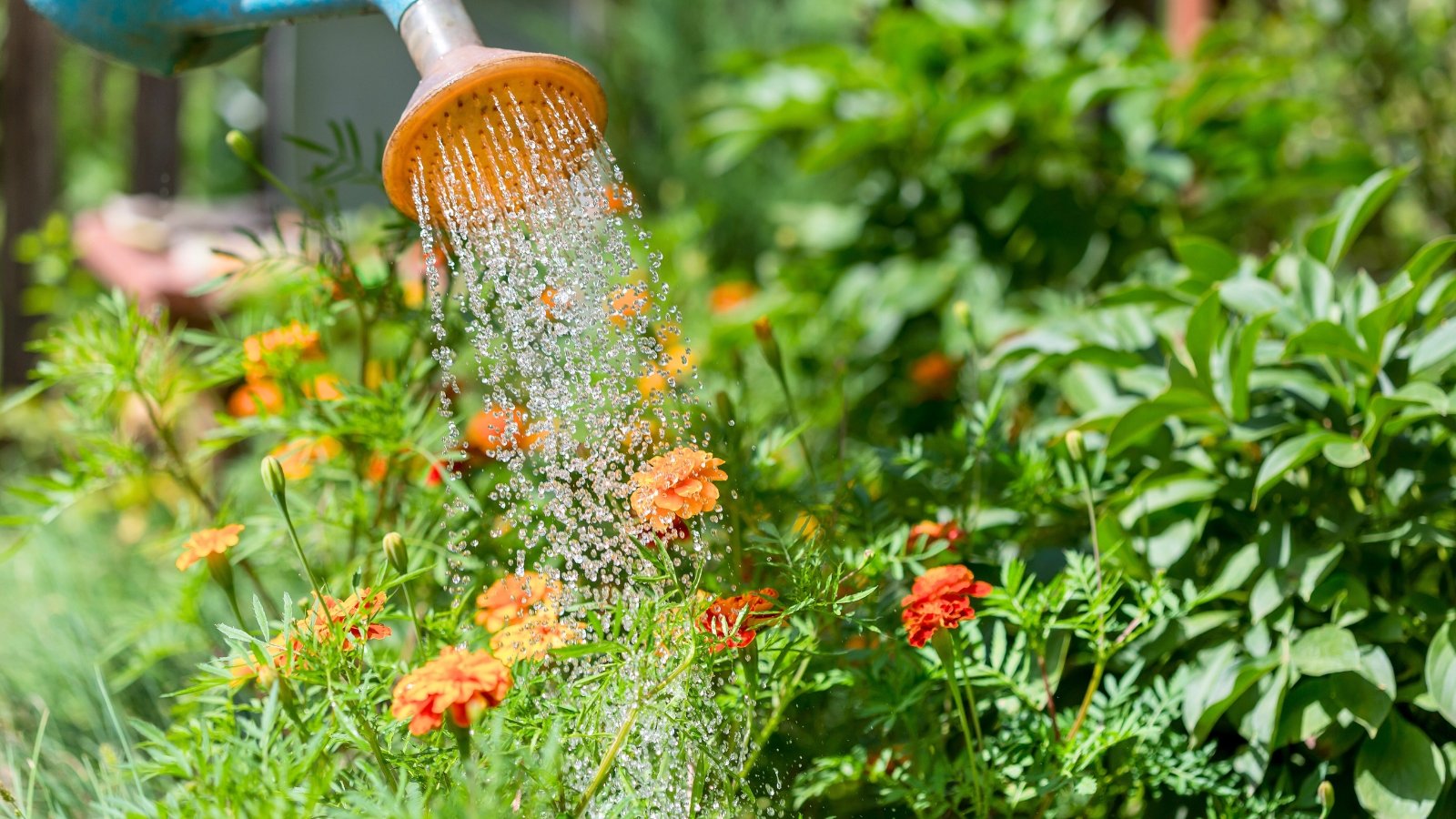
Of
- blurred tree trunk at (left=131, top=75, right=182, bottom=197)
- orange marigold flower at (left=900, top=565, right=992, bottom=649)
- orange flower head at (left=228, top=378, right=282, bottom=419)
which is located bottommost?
orange marigold flower at (left=900, top=565, right=992, bottom=649)

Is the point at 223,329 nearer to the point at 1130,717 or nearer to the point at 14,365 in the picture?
the point at 1130,717

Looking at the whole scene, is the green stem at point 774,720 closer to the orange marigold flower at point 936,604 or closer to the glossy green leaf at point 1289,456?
the orange marigold flower at point 936,604

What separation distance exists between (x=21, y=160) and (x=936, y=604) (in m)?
2.33

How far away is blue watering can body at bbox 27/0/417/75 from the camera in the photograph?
3.34ft

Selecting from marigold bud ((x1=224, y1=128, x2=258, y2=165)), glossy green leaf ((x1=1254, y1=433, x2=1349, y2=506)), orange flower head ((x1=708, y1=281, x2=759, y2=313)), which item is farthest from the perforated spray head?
orange flower head ((x1=708, y1=281, x2=759, y2=313))

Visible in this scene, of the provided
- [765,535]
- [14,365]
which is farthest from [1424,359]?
[14,365]

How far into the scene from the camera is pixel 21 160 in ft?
7.89

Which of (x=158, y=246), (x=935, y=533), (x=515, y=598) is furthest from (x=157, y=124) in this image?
(x=935, y=533)

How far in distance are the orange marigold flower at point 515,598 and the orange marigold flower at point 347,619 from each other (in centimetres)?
11

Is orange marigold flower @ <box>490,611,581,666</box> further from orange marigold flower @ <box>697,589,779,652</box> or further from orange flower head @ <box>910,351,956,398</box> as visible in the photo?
orange flower head @ <box>910,351,956,398</box>

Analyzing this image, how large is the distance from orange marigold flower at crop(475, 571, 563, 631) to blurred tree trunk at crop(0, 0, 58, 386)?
1.82 m

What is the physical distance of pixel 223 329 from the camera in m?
1.20

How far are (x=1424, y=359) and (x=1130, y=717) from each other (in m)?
0.47

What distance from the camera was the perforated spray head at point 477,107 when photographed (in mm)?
834
